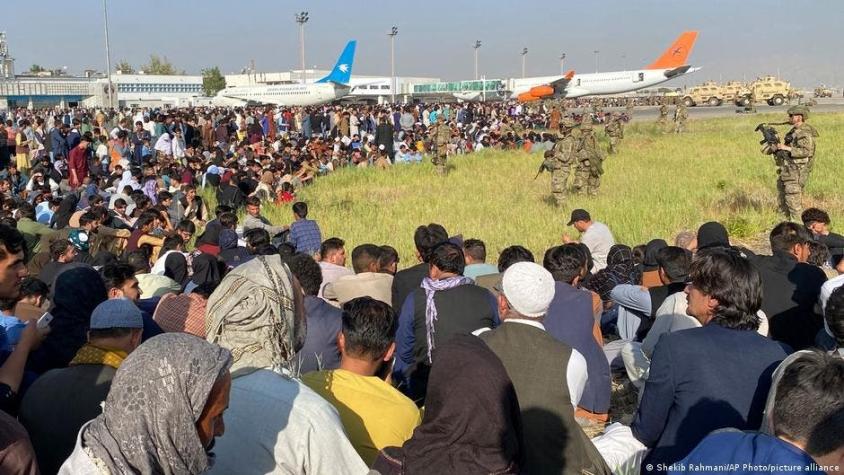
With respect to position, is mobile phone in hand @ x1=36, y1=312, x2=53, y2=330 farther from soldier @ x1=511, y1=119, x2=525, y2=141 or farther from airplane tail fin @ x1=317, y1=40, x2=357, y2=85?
airplane tail fin @ x1=317, y1=40, x2=357, y2=85

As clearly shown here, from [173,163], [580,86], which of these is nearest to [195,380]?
[173,163]

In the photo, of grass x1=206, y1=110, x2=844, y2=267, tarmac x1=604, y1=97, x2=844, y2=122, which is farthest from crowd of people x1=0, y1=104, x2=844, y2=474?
tarmac x1=604, y1=97, x2=844, y2=122

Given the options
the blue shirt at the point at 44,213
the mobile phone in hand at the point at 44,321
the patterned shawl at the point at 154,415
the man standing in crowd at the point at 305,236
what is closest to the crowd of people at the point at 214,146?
the blue shirt at the point at 44,213

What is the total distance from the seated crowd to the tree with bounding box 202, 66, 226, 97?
88937mm

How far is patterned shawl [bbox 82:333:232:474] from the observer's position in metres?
2.03

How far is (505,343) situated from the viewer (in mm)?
3123

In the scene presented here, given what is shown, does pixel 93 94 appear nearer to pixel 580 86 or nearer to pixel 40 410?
pixel 580 86

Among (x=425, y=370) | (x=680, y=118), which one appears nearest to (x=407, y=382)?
(x=425, y=370)

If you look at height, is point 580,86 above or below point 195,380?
above

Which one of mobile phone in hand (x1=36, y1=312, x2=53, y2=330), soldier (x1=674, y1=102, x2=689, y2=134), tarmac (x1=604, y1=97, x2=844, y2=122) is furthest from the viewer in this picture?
tarmac (x1=604, y1=97, x2=844, y2=122)

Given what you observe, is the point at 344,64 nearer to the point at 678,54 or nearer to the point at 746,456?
the point at 678,54

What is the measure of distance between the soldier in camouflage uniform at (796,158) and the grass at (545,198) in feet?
1.56

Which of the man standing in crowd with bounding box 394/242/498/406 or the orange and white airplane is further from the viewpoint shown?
the orange and white airplane

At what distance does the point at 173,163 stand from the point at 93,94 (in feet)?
172
